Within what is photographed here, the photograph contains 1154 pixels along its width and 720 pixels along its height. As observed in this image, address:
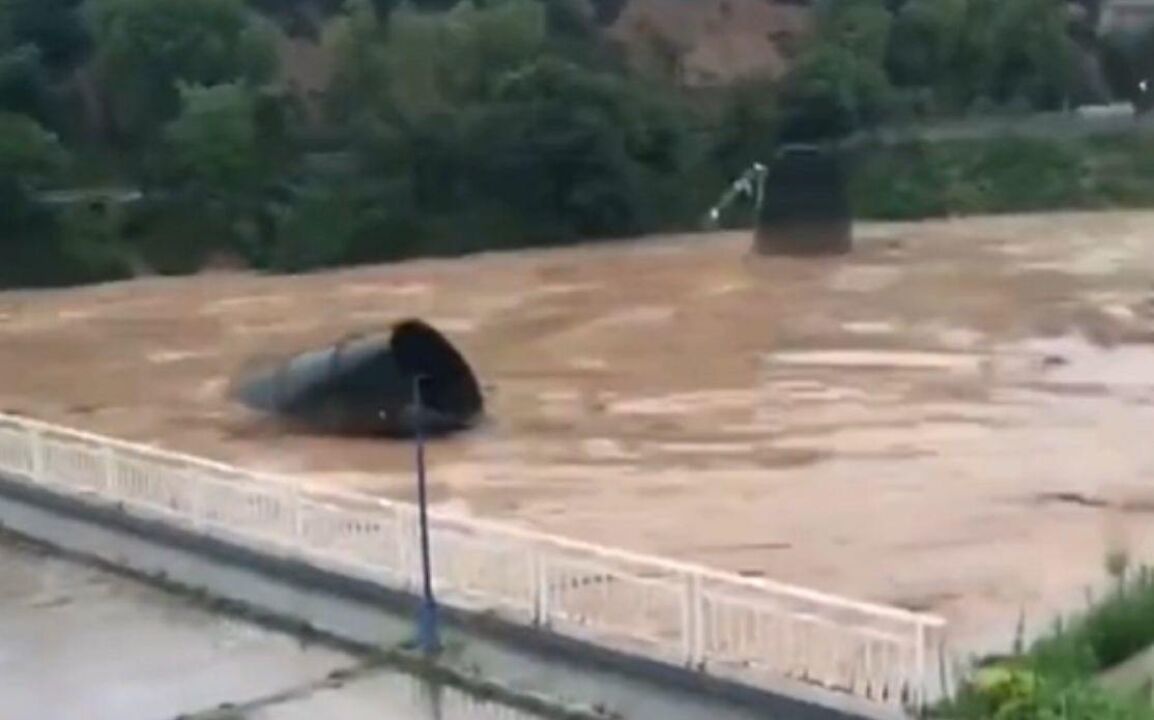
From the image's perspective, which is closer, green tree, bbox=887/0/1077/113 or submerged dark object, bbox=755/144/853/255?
submerged dark object, bbox=755/144/853/255

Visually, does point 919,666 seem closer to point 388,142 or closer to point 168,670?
point 168,670

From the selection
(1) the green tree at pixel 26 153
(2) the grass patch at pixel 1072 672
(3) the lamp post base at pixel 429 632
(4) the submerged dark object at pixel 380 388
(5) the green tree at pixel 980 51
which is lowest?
(4) the submerged dark object at pixel 380 388

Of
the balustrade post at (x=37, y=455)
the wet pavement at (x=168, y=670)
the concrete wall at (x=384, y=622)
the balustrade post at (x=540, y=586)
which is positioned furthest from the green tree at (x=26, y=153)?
the balustrade post at (x=540, y=586)

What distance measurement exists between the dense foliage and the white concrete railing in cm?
2452

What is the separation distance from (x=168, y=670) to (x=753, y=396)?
433 inches

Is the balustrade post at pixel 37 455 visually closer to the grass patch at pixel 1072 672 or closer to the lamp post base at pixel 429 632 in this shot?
the lamp post base at pixel 429 632

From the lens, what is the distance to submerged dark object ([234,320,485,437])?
1894cm

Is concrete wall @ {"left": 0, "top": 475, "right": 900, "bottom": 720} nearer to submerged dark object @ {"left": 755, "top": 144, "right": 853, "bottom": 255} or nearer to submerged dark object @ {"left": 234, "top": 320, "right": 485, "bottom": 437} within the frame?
submerged dark object @ {"left": 234, "top": 320, "right": 485, "bottom": 437}

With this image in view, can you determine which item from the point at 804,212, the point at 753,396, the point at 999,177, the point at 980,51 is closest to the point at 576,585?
the point at 753,396

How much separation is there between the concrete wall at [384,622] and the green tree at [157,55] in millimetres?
27315

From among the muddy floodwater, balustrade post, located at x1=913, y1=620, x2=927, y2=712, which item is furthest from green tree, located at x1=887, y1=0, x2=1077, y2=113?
balustrade post, located at x1=913, y1=620, x2=927, y2=712

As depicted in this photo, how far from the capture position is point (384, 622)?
10.3 meters

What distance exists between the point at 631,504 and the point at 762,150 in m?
30.2

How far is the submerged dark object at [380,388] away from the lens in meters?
18.9
